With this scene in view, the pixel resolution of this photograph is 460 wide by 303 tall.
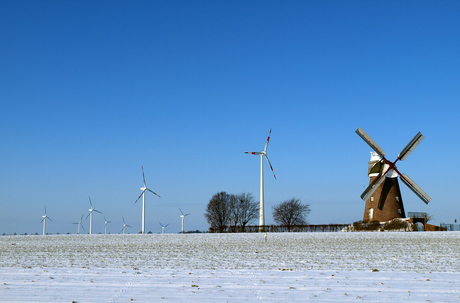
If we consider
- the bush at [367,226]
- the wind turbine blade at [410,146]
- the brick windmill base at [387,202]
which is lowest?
the bush at [367,226]

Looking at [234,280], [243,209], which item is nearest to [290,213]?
[243,209]

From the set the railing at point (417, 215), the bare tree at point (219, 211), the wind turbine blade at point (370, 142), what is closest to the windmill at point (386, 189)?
the wind turbine blade at point (370, 142)

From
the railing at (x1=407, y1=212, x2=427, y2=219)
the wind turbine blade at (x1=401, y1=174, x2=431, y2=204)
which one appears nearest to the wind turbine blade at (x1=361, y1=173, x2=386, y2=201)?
the wind turbine blade at (x1=401, y1=174, x2=431, y2=204)

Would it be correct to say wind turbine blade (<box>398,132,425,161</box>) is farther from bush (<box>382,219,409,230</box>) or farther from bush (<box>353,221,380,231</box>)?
bush (<box>353,221,380,231</box>)

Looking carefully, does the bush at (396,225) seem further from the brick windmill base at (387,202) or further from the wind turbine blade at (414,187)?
the wind turbine blade at (414,187)

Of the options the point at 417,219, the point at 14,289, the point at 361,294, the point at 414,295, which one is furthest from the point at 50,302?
the point at 417,219

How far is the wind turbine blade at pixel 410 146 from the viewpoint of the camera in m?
64.3

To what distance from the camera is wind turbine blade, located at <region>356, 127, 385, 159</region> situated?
65.2 m

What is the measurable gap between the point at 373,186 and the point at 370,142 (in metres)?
7.45

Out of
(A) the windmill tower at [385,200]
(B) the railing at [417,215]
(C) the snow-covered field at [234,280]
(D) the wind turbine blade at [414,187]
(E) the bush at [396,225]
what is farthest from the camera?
(D) the wind turbine blade at [414,187]

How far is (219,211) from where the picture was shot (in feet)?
328

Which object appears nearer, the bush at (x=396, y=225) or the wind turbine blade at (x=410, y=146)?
the bush at (x=396, y=225)

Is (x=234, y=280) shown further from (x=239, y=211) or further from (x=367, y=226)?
(x=239, y=211)

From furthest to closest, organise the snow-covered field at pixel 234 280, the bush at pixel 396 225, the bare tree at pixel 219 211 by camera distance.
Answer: the bare tree at pixel 219 211 < the bush at pixel 396 225 < the snow-covered field at pixel 234 280
